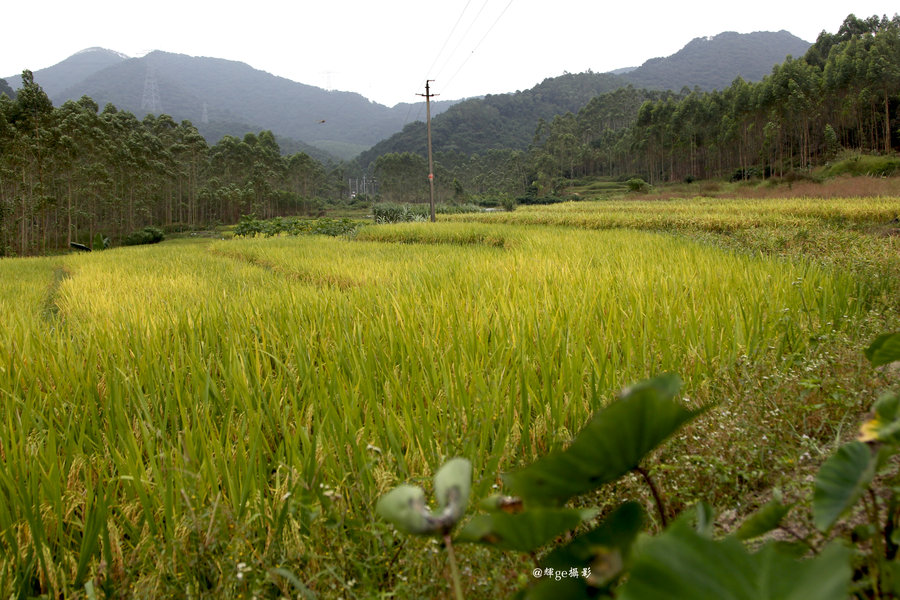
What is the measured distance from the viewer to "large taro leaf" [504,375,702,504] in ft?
1.17

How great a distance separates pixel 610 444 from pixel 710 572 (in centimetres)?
10

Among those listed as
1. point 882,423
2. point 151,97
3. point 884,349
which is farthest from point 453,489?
point 151,97

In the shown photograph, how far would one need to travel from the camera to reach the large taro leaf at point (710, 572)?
0.98 feet

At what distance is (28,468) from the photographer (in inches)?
53.3

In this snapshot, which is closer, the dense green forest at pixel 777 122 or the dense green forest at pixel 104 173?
the dense green forest at pixel 104 173

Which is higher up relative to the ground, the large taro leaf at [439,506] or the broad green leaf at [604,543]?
the large taro leaf at [439,506]

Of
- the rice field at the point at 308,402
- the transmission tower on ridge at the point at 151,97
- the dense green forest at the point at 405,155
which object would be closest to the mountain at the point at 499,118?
the dense green forest at the point at 405,155

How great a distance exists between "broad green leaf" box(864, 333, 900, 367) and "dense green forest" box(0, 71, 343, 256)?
82.9 ft

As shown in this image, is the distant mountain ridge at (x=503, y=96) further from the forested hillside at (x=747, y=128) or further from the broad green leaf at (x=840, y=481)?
the broad green leaf at (x=840, y=481)

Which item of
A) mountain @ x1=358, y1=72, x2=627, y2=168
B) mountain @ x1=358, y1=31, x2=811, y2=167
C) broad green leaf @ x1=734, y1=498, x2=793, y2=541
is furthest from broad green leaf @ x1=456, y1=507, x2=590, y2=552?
mountain @ x1=358, y1=72, x2=627, y2=168

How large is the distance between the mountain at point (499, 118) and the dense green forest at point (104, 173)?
59555 millimetres

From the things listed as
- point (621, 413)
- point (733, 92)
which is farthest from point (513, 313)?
point (733, 92)

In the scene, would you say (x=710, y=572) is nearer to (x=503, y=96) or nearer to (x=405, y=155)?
(x=405, y=155)

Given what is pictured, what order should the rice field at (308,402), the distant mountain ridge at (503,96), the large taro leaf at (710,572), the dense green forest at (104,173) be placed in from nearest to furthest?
the large taro leaf at (710,572) < the rice field at (308,402) < the dense green forest at (104,173) < the distant mountain ridge at (503,96)
